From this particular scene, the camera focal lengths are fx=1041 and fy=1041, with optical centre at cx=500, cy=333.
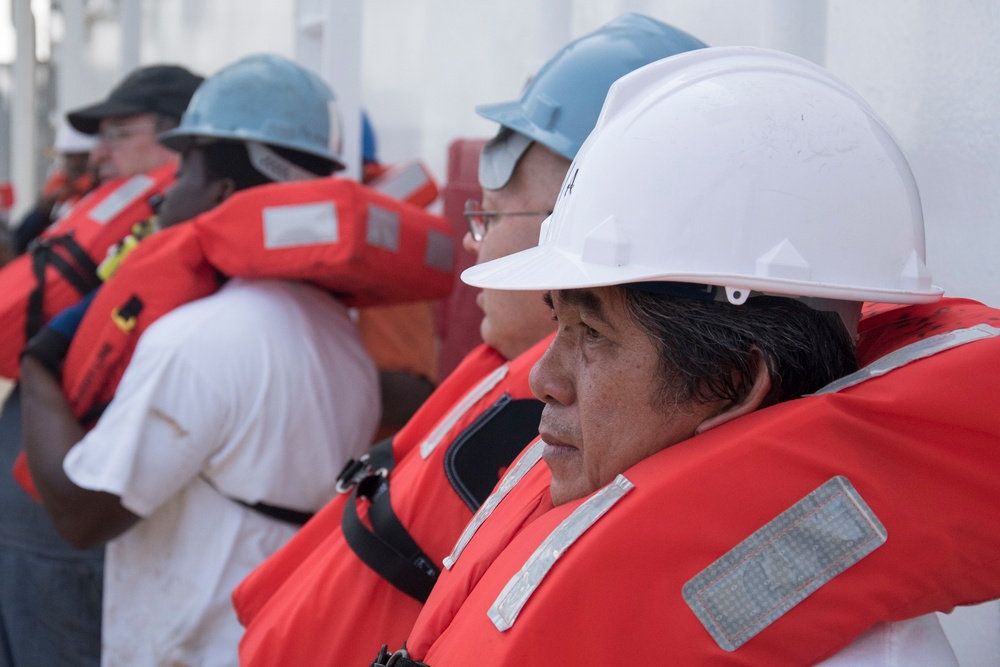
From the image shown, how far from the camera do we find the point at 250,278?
8.57 feet

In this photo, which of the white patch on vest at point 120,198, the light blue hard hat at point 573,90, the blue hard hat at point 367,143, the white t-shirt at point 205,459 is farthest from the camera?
the blue hard hat at point 367,143

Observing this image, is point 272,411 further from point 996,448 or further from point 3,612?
point 996,448

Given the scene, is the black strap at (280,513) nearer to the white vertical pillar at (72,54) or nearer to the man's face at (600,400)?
the man's face at (600,400)

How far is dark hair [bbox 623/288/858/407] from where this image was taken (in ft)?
3.68

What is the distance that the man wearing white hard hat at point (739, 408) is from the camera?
3.26ft

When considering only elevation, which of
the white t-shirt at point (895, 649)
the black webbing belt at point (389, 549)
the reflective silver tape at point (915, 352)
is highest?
the reflective silver tape at point (915, 352)

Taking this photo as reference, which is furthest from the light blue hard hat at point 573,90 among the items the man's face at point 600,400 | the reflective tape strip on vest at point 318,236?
the reflective tape strip on vest at point 318,236

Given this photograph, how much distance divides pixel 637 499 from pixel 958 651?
98 cm

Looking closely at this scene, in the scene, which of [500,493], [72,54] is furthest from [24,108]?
[500,493]

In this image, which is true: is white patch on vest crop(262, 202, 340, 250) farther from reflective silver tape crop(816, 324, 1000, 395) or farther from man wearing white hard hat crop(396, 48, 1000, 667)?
reflective silver tape crop(816, 324, 1000, 395)

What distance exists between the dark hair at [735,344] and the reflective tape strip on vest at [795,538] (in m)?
0.08

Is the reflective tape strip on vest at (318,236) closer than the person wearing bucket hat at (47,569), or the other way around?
the reflective tape strip on vest at (318,236)

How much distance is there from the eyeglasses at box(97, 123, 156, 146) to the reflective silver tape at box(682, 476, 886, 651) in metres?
3.27

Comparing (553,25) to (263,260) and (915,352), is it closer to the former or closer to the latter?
(263,260)
